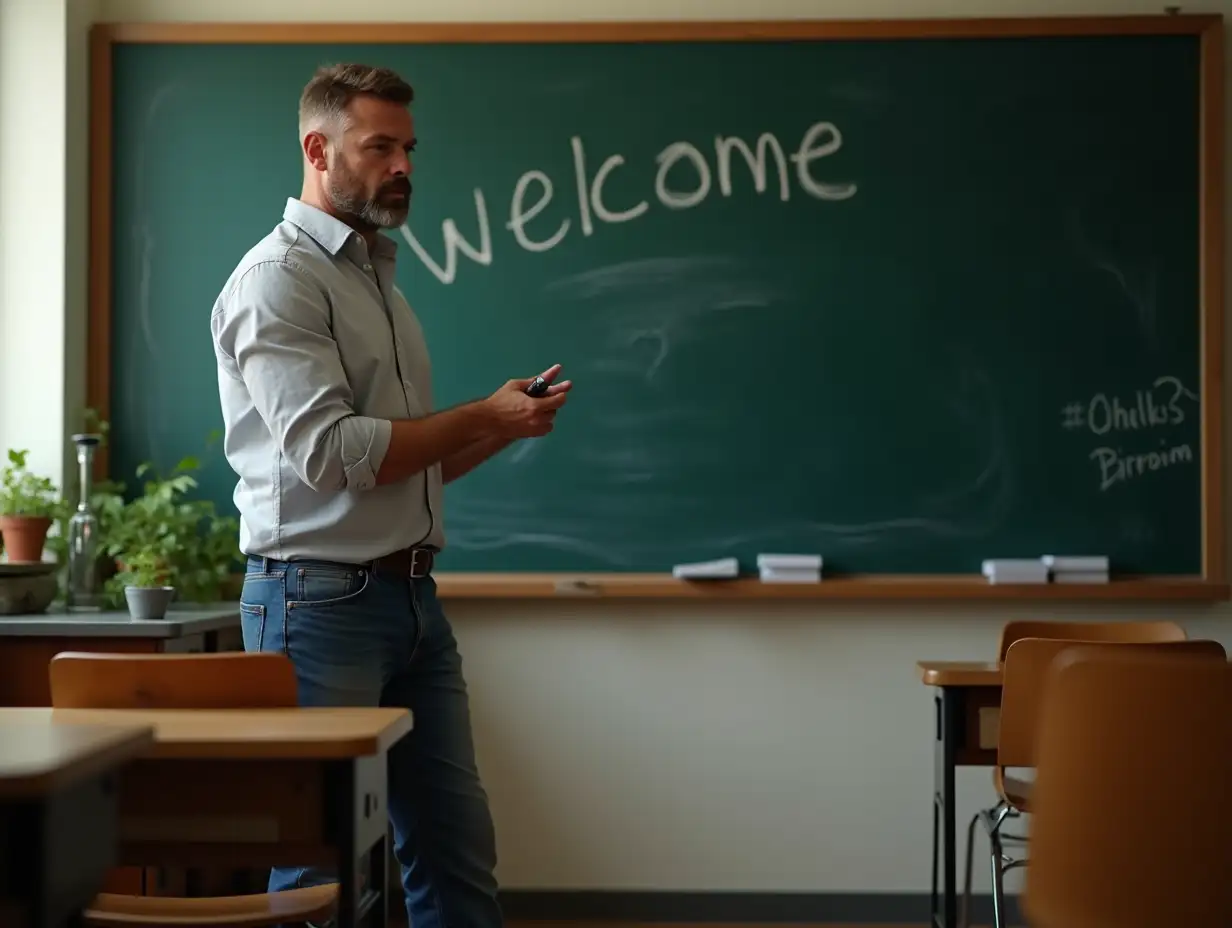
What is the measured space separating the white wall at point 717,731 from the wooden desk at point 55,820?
2500 millimetres

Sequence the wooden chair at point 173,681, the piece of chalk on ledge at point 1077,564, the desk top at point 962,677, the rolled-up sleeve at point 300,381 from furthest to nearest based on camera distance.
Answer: the piece of chalk on ledge at point 1077,564 → the desk top at point 962,677 → the rolled-up sleeve at point 300,381 → the wooden chair at point 173,681

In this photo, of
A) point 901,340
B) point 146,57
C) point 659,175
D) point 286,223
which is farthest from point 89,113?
point 901,340

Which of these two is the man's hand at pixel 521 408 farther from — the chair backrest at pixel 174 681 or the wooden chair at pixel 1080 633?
the wooden chair at pixel 1080 633

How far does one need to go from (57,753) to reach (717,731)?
272cm

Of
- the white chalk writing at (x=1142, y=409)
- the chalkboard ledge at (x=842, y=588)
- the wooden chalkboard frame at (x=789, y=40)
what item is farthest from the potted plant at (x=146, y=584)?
the white chalk writing at (x=1142, y=409)

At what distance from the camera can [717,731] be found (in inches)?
149

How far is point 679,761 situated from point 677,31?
77.7 inches

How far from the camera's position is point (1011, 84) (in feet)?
12.4

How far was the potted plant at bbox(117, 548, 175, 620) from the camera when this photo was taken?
3.13 meters

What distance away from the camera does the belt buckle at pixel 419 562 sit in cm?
229

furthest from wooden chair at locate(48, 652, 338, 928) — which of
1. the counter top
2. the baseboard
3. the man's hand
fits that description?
the baseboard

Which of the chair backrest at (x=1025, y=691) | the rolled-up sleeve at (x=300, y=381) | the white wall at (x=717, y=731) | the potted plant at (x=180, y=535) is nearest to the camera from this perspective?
the rolled-up sleeve at (x=300, y=381)

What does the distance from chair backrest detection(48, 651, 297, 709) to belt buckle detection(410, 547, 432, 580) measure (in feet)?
1.29

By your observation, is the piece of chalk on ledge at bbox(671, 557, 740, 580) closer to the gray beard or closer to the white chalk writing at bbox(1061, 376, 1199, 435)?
the white chalk writing at bbox(1061, 376, 1199, 435)
